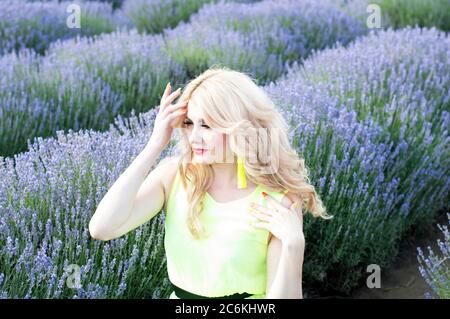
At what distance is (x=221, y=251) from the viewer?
2.09 meters

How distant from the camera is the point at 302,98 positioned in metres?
3.74

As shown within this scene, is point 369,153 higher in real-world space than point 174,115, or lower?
lower

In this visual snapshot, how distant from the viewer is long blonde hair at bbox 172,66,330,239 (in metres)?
2.09

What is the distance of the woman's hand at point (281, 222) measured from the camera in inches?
79.8

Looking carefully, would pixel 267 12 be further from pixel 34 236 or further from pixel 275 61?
pixel 34 236

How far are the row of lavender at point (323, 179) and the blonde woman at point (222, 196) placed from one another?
38cm

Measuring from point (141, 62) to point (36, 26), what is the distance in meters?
1.93

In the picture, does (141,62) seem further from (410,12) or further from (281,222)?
(410,12)

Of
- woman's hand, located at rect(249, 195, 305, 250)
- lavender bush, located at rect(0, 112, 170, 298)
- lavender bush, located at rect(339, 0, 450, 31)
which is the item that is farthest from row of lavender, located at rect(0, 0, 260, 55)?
woman's hand, located at rect(249, 195, 305, 250)

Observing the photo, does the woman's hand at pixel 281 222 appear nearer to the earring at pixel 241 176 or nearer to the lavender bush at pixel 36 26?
the earring at pixel 241 176

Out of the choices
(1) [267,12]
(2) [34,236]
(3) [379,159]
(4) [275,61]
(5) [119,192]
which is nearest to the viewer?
(5) [119,192]

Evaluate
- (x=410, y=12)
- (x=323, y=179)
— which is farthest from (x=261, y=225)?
(x=410, y=12)
